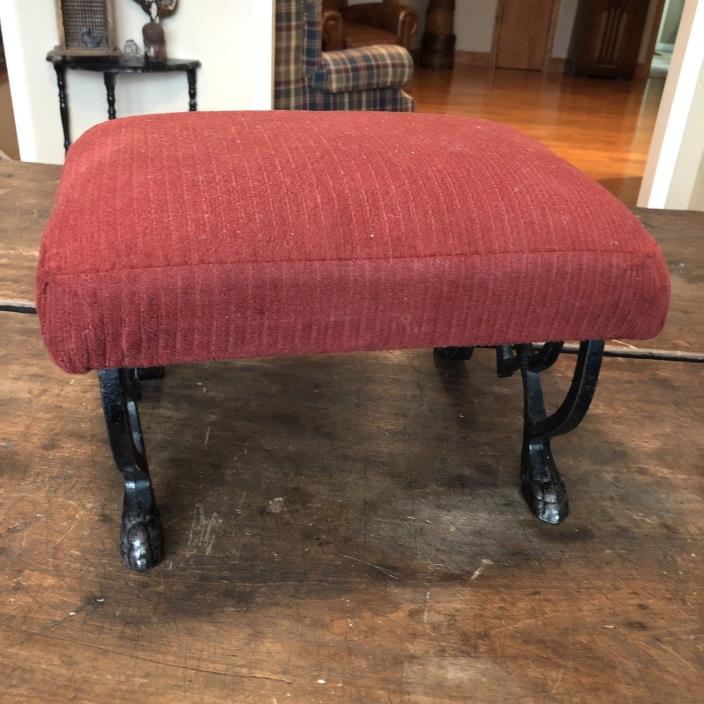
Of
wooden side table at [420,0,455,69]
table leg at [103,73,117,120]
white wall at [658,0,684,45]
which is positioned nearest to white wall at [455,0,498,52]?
wooden side table at [420,0,455,69]

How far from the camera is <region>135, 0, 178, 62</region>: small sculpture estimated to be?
8.11ft

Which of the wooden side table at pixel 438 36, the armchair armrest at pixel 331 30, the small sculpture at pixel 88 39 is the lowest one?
the wooden side table at pixel 438 36

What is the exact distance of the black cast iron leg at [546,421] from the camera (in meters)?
0.72

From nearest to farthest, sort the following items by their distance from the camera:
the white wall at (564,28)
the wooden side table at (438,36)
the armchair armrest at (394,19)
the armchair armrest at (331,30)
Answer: the armchair armrest at (331,30)
the armchair armrest at (394,19)
the wooden side table at (438,36)
the white wall at (564,28)

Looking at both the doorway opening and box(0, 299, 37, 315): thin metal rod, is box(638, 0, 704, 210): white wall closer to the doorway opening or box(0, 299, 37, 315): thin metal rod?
box(0, 299, 37, 315): thin metal rod

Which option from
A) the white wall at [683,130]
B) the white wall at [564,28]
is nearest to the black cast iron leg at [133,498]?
the white wall at [683,130]

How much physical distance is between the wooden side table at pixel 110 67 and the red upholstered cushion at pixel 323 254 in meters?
1.89

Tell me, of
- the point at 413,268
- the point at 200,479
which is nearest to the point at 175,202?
the point at 413,268

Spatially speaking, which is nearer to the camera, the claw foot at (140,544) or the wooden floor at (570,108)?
the claw foot at (140,544)

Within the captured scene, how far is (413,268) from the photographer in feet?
1.99

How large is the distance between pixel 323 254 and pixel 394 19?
3.94 meters

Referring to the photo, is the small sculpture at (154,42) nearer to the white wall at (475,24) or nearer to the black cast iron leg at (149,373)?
the black cast iron leg at (149,373)

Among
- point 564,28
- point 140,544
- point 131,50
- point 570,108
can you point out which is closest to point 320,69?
point 131,50

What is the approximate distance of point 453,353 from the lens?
3.46ft
